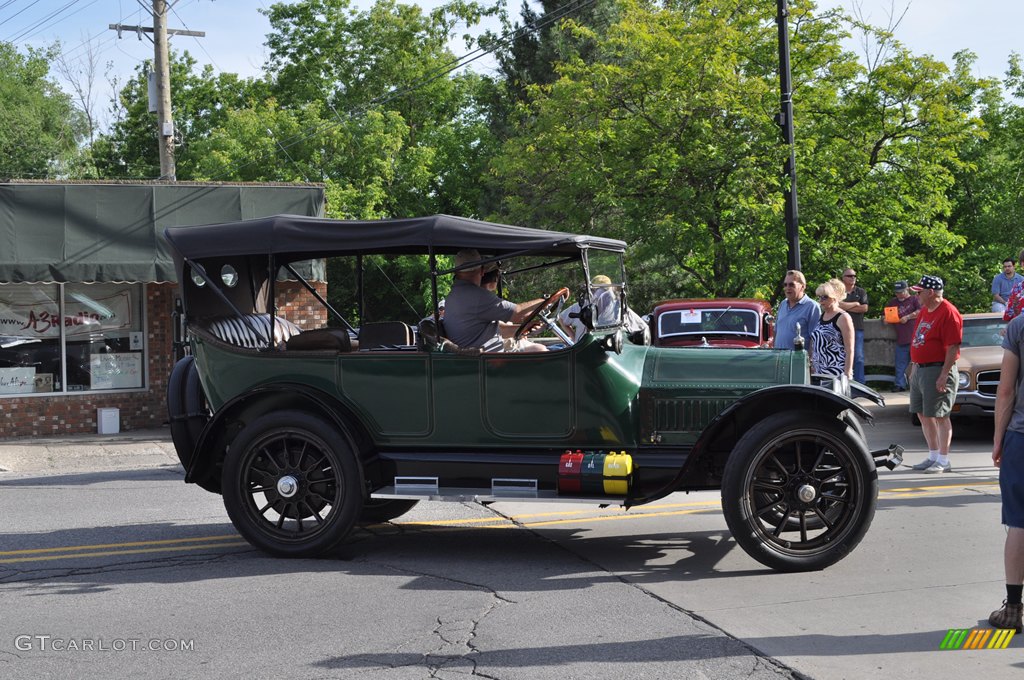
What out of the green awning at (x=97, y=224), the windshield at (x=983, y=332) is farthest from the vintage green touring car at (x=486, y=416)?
the green awning at (x=97, y=224)

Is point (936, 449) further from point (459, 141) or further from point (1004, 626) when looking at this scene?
point (459, 141)

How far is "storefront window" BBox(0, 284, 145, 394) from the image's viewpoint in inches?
587

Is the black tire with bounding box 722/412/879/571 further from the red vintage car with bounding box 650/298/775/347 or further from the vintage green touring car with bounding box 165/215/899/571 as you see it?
the red vintage car with bounding box 650/298/775/347

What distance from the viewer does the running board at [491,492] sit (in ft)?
21.2

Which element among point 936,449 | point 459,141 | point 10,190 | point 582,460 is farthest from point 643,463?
point 459,141

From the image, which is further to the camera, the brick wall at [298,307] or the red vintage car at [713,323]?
the brick wall at [298,307]

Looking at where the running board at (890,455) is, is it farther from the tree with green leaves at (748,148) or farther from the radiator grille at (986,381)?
the tree with green leaves at (748,148)

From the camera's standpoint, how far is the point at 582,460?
255 inches

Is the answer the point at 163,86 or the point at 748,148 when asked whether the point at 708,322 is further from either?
the point at 163,86

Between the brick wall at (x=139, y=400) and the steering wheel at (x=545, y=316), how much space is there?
7.09 meters

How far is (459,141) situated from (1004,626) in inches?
1313

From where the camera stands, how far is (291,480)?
268 inches

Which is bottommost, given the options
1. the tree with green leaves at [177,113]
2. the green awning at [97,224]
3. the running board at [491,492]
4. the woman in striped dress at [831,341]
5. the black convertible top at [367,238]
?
the running board at [491,492]

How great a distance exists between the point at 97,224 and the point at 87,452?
3.41 metres
